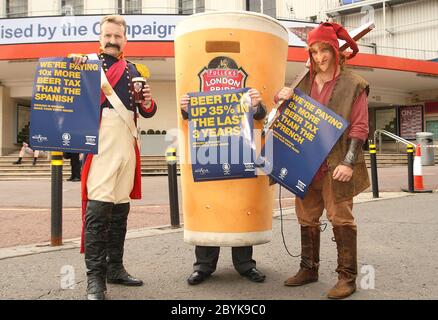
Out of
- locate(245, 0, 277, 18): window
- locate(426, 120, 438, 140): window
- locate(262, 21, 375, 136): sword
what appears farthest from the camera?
locate(426, 120, 438, 140): window

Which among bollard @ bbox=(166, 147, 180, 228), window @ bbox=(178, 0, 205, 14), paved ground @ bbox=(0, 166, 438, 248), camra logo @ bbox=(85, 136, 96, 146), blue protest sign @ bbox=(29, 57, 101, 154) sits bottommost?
paved ground @ bbox=(0, 166, 438, 248)

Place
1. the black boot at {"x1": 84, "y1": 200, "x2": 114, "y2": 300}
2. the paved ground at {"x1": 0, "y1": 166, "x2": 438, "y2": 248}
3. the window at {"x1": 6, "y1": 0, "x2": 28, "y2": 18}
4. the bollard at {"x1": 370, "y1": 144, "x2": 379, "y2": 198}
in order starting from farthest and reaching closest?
the window at {"x1": 6, "y1": 0, "x2": 28, "y2": 18} → the bollard at {"x1": 370, "y1": 144, "x2": 379, "y2": 198} → the paved ground at {"x1": 0, "y1": 166, "x2": 438, "y2": 248} → the black boot at {"x1": 84, "y1": 200, "x2": 114, "y2": 300}

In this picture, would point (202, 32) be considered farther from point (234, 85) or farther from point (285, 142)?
point (285, 142)

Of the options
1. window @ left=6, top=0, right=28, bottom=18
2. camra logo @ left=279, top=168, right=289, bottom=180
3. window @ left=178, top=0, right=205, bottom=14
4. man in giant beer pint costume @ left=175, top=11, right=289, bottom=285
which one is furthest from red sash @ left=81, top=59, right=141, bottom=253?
window @ left=6, top=0, right=28, bottom=18

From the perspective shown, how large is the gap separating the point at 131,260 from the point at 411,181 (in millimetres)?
6803

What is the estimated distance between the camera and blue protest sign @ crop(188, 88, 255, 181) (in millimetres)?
2895

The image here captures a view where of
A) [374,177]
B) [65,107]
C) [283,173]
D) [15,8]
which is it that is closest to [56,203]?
[65,107]

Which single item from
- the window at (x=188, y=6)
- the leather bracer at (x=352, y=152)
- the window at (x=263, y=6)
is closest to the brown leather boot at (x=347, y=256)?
the leather bracer at (x=352, y=152)

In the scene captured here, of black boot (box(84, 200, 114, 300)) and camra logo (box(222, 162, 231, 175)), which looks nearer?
black boot (box(84, 200, 114, 300))

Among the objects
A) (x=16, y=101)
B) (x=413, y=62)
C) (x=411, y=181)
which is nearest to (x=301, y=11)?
(x=413, y=62)

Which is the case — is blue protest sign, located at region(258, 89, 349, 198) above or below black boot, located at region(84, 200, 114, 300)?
above

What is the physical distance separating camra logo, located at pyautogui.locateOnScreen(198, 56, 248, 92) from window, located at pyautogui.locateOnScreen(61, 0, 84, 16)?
21733mm

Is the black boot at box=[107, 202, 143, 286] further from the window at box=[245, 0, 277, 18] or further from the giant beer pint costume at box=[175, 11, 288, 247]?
the window at box=[245, 0, 277, 18]
